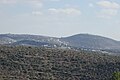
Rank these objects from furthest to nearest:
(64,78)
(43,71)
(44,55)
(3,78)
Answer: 1. (44,55)
2. (43,71)
3. (64,78)
4. (3,78)

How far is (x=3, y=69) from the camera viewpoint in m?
78.1

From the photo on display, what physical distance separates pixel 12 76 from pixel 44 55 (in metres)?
22.2

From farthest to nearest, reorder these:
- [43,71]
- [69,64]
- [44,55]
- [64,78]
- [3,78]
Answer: [44,55], [69,64], [43,71], [64,78], [3,78]

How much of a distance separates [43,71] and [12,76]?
28.3 feet

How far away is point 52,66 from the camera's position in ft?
272

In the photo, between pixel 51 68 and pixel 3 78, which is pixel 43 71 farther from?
pixel 3 78

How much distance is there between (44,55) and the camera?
9369 cm

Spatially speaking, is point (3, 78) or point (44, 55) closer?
point (3, 78)

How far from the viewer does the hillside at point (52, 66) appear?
75.1 meters

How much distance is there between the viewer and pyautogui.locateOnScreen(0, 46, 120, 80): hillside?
75062mm

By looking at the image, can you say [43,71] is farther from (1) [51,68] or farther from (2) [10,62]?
(2) [10,62]

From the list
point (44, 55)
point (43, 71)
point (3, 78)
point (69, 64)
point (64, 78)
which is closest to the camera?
point (3, 78)

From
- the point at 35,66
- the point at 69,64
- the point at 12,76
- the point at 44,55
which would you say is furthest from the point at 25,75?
the point at 44,55

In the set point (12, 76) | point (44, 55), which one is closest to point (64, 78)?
point (12, 76)
